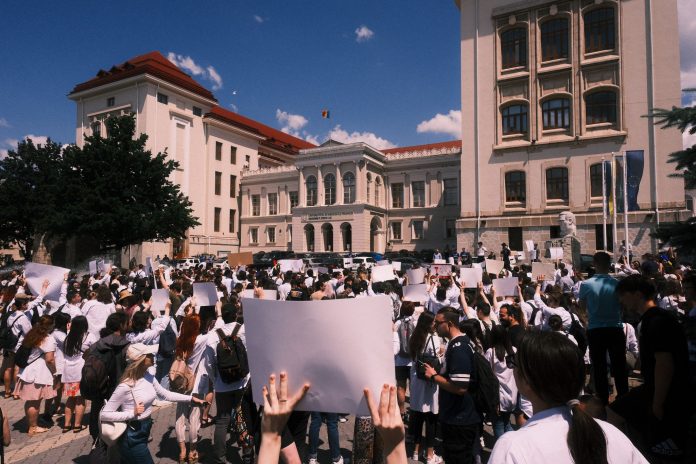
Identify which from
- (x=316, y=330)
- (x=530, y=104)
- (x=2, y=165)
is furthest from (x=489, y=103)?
(x=2, y=165)

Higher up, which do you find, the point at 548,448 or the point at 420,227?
the point at 420,227

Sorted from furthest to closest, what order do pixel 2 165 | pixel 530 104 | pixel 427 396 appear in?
pixel 2 165
pixel 530 104
pixel 427 396

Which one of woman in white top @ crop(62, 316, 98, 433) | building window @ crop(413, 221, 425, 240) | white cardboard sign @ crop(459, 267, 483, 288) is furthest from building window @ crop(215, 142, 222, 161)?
woman in white top @ crop(62, 316, 98, 433)

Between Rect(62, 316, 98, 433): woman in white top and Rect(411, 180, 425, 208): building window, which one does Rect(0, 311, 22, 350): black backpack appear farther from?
Rect(411, 180, 425, 208): building window

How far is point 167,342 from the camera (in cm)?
721

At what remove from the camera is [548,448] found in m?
1.61

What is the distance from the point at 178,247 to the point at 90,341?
143ft

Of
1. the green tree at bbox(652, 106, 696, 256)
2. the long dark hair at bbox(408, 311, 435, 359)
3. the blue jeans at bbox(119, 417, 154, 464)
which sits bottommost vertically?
the blue jeans at bbox(119, 417, 154, 464)

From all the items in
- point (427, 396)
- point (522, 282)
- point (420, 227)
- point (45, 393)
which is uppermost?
A: point (420, 227)

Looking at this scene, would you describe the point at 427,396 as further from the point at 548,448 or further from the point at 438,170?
the point at 438,170

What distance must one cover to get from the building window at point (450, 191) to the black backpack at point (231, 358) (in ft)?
146

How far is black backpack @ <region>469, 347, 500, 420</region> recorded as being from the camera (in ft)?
13.7

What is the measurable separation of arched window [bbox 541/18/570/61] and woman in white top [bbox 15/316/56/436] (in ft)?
122

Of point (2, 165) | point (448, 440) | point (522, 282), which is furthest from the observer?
point (2, 165)
